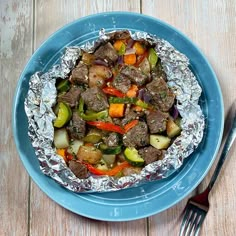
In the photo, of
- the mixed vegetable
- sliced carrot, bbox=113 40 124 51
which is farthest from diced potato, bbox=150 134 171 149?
sliced carrot, bbox=113 40 124 51

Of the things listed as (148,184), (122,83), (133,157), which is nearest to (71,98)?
(122,83)

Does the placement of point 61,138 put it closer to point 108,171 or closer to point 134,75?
point 108,171

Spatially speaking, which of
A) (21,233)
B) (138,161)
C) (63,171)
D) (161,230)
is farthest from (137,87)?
(21,233)

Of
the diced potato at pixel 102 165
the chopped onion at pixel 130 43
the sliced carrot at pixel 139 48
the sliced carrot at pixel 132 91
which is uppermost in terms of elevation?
the chopped onion at pixel 130 43

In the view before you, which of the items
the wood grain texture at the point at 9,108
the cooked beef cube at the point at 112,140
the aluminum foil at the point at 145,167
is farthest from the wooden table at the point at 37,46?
the cooked beef cube at the point at 112,140

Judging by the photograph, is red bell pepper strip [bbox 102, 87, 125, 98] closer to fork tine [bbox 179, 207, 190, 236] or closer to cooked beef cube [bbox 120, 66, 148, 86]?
cooked beef cube [bbox 120, 66, 148, 86]

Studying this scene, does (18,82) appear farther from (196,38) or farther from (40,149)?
(196,38)

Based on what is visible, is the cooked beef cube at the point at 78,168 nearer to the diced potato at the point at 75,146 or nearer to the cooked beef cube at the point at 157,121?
the diced potato at the point at 75,146
